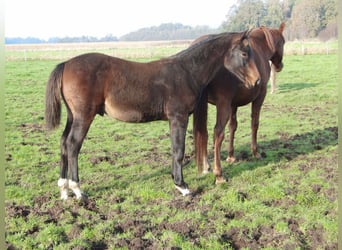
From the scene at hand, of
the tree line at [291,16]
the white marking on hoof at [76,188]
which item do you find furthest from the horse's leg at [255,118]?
the tree line at [291,16]

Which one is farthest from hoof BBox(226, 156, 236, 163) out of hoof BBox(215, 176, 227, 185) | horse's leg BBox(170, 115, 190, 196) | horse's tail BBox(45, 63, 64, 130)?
horse's tail BBox(45, 63, 64, 130)

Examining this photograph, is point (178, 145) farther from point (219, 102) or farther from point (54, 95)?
point (54, 95)

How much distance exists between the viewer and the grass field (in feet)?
12.5

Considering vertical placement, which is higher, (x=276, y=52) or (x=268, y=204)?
(x=276, y=52)

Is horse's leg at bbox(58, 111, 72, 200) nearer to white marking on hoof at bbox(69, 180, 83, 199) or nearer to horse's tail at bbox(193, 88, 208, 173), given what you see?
white marking on hoof at bbox(69, 180, 83, 199)

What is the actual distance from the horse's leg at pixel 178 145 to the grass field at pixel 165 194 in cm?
20

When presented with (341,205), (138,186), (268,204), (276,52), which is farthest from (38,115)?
(341,205)

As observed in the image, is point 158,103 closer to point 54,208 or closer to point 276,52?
point 54,208

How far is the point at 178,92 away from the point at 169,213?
1631mm

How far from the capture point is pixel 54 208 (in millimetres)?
4543

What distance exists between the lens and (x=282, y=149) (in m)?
7.19

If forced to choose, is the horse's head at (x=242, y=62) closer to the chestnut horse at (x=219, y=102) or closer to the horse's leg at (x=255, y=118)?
the chestnut horse at (x=219, y=102)

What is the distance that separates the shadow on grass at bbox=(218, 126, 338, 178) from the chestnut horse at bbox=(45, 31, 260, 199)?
5.27 feet

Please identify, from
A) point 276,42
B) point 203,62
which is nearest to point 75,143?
point 203,62
